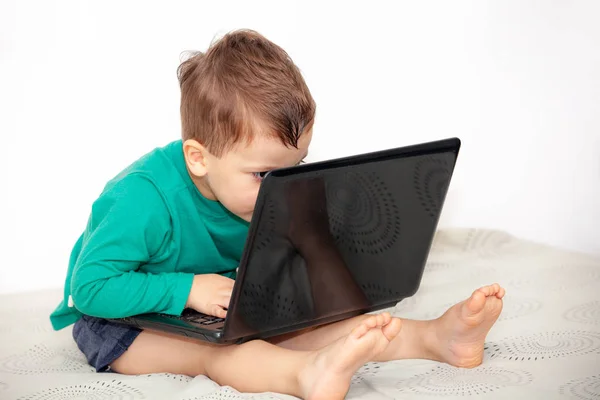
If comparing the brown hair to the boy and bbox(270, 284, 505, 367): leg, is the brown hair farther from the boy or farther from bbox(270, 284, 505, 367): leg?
bbox(270, 284, 505, 367): leg

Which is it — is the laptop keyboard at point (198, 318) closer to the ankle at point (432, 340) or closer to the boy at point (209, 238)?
the boy at point (209, 238)

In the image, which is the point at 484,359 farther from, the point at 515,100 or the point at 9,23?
the point at 9,23

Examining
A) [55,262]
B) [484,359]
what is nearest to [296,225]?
[484,359]

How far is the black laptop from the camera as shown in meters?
0.90

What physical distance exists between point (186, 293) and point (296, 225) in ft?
0.74

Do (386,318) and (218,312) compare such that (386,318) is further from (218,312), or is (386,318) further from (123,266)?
(123,266)

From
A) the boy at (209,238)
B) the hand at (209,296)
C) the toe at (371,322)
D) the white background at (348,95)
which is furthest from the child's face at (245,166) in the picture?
the white background at (348,95)

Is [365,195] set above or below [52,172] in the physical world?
above

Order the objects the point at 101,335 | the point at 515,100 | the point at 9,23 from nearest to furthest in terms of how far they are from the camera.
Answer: the point at 101,335, the point at 9,23, the point at 515,100

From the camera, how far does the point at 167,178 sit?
1142mm

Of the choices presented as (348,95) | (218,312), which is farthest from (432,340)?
(348,95)

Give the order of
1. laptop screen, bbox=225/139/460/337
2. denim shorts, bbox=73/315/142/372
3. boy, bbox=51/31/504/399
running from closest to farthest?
laptop screen, bbox=225/139/460/337, boy, bbox=51/31/504/399, denim shorts, bbox=73/315/142/372

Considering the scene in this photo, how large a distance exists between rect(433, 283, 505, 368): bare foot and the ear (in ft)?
1.29

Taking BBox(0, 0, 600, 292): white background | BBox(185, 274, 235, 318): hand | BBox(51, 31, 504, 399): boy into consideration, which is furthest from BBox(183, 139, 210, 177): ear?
BBox(0, 0, 600, 292): white background
